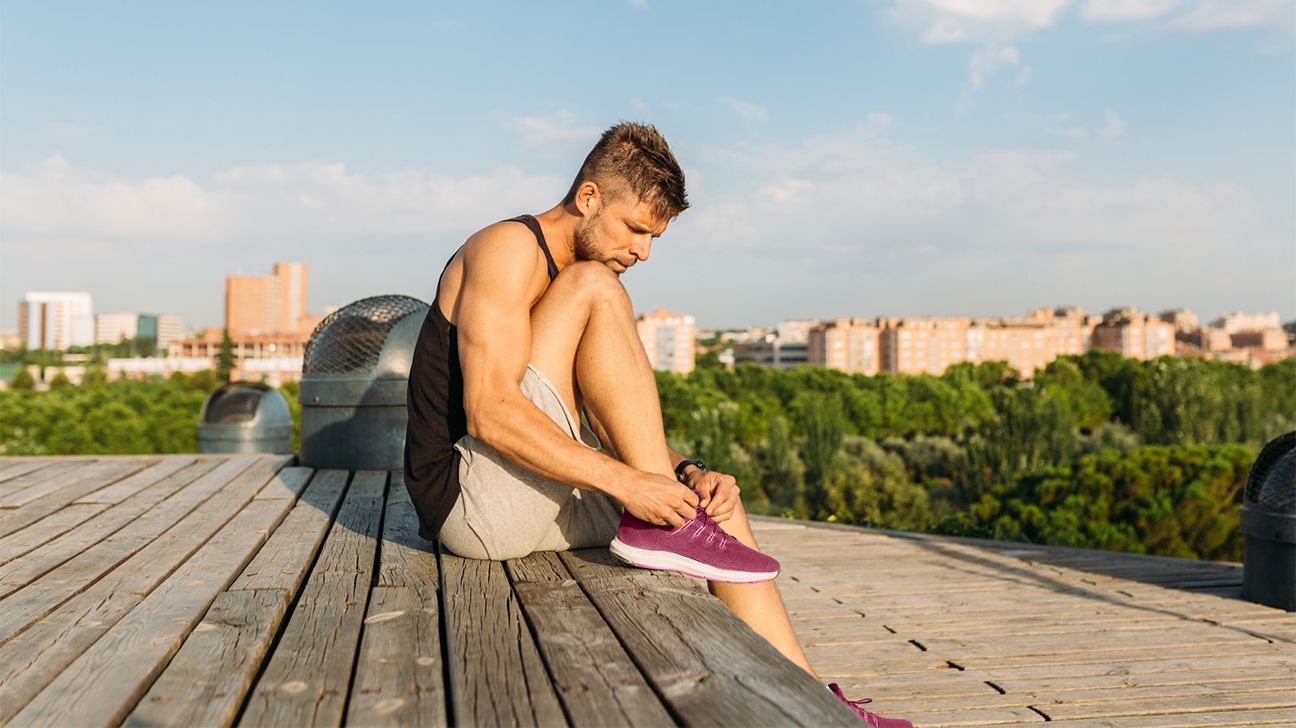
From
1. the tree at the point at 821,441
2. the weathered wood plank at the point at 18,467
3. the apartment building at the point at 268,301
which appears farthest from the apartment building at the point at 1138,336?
the weathered wood plank at the point at 18,467

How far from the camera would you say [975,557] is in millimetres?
4938

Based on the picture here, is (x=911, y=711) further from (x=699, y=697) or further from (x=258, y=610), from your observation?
(x=258, y=610)

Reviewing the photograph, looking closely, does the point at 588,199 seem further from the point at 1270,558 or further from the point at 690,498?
the point at 1270,558

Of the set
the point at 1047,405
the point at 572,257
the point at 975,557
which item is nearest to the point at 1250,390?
the point at 1047,405

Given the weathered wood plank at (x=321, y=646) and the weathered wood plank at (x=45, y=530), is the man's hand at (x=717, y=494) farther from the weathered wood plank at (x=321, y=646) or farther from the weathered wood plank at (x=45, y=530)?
the weathered wood plank at (x=45, y=530)

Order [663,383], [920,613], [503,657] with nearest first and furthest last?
[503,657] → [920,613] → [663,383]

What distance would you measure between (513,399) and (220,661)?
0.82m

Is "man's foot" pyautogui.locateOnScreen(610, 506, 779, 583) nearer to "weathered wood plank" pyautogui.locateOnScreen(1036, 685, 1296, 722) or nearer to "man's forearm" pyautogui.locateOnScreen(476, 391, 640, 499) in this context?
"man's forearm" pyautogui.locateOnScreen(476, 391, 640, 499)

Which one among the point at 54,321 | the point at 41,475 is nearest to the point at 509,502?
the point at 41,475

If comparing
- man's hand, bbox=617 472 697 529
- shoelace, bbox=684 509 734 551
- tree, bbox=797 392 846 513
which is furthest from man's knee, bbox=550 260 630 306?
tree, bbox=797 392 846 513

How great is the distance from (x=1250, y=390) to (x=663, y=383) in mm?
29216

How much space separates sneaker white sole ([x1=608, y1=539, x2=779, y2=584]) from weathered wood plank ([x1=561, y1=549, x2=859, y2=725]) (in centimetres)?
3

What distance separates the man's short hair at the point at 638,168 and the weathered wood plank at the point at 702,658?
36.6 inches

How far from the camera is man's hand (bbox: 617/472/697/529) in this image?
7.16 ft
